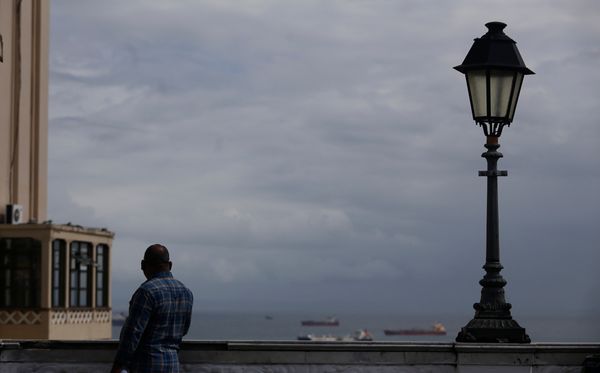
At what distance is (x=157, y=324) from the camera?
9.06m

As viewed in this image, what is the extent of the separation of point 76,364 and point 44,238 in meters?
30.7

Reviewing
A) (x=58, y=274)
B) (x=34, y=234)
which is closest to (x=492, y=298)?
(x=34, y=234)

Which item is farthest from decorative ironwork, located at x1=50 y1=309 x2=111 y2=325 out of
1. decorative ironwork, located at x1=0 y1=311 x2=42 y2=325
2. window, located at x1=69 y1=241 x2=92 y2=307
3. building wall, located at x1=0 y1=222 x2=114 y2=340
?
decorative ironwork, located at x1=0 y1=311 x2=42 y2=325

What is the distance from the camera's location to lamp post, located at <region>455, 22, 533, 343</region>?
1120 centimetres

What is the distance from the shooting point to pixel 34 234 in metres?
40.8

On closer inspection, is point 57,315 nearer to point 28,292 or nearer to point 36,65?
point 28,292

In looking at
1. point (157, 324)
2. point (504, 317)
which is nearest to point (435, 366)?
point (504, 317)

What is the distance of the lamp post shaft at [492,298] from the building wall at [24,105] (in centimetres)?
3369

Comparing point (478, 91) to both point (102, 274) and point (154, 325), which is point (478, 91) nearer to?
point (154, 325)

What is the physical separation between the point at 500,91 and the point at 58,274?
3181cm

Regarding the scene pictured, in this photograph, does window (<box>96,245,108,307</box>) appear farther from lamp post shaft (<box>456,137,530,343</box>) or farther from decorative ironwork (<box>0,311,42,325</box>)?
lamp post shaft (<box>456,137,530,343</box>)

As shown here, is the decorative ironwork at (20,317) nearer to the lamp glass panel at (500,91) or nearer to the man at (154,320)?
the lamp glass panel at (500,91)

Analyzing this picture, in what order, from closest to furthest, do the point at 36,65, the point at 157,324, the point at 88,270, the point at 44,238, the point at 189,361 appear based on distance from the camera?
1. the point at 157,324
2. the point at 189,361
3. the point at 44,238
4. the point at 88,270
5. the point at 36,65

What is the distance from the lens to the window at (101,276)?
43.9 m
